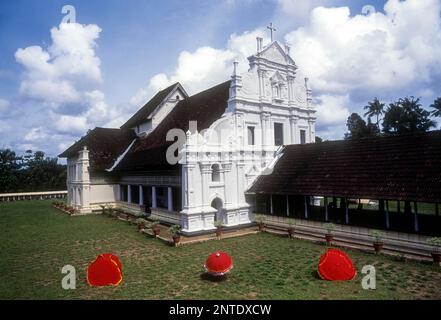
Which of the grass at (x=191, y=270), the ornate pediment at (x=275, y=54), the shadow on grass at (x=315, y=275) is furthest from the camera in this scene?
the ornate pediment at (x=275, y=54)

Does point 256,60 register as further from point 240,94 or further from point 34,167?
point 34,167

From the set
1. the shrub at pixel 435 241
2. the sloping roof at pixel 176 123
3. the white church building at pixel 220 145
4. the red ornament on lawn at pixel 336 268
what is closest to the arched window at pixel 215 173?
the white church building at pixel 220 145

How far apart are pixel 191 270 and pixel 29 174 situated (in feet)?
196

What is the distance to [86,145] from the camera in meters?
31.8

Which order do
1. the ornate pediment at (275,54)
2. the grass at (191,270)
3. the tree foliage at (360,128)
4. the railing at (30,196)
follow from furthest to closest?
the tree foliage at (360,128)
the railing at (30,196)
the ornate pediment at (275,54)
the grass at (191,270)

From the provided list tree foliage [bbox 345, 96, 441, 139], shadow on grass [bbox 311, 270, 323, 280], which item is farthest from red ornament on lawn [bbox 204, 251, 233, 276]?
tree foliage [bbox 345, 96, 441, 139]

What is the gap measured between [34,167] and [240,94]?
184 ft

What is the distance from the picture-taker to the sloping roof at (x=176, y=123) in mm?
22156

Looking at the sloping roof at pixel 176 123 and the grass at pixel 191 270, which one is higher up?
the sloping roof at pixel 176 123

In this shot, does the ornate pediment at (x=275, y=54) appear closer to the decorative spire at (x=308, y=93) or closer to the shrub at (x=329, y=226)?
the decorative spire at (x=308, y=93)

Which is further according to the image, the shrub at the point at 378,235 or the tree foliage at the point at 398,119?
the tree foliage at the point at 398,119

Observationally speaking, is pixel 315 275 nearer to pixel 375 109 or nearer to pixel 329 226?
pixel 329 226

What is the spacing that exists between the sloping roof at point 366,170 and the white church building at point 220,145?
1.95m
